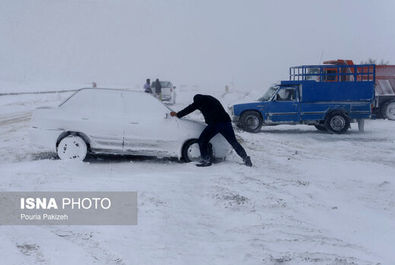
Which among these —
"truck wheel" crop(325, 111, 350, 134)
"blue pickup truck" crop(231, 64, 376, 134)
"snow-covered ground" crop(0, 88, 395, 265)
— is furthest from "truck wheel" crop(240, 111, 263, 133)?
"snow-covered ground" crop(0, 88, 395, 265)

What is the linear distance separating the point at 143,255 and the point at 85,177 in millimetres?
3434

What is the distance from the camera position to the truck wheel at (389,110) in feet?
77.3

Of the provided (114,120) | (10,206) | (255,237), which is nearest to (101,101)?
(114,120)

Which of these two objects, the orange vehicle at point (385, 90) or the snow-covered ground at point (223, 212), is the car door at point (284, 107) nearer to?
the snow-covered ground at point (223, 212)

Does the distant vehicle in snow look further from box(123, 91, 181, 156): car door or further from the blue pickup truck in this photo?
box(123, 91, 181, 156): car door

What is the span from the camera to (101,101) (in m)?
10.2

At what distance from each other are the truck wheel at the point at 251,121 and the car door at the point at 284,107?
403 millimetres

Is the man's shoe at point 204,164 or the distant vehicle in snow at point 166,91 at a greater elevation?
the distant vehicle in snow at point 166,91

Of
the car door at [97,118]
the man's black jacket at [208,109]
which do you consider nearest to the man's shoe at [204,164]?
the man's black jacket at [208,109]

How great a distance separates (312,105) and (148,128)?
956cm

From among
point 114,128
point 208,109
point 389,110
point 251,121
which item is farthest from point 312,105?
point 114,128

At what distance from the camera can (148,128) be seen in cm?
1006

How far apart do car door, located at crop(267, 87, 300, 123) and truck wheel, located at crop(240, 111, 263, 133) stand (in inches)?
15.9

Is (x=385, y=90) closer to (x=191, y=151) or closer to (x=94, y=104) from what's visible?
(x=191, y=151)
